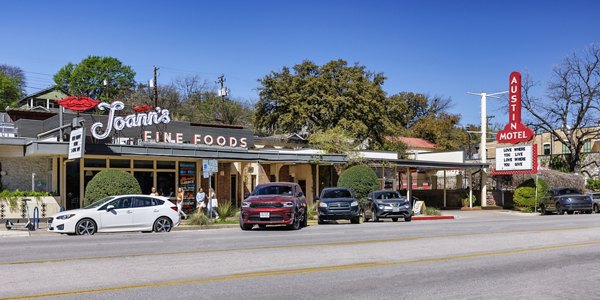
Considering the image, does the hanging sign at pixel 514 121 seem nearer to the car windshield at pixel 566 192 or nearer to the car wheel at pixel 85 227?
the car windshield at pixel 566 192

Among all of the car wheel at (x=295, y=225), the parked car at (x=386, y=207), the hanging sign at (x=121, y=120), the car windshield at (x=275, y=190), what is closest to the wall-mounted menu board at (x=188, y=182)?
the hanging sign at (x=121, y=120)

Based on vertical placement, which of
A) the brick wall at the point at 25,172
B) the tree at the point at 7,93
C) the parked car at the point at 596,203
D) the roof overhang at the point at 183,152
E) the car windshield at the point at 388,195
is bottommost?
the parked car at the point at 596,203

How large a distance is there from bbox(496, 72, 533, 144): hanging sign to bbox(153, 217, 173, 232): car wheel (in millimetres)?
29314

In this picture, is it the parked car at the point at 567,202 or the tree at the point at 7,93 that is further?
the tree at the point at 7,93

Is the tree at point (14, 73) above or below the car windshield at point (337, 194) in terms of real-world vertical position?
above

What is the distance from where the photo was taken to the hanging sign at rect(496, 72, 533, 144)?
4362cm

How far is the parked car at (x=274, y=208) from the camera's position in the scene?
21.3 metres

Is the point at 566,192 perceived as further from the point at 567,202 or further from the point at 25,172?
the point at 25,172

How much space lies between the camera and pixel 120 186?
1009 inches

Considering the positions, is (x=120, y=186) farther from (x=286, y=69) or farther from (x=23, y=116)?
(x=286, y=69)

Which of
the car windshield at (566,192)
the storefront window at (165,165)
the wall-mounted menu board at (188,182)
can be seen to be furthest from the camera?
the car windshield at (566,192)

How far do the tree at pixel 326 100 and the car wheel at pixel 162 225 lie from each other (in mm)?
33972

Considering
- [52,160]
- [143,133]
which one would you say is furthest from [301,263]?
[143,133]

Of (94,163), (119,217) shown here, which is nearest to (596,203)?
(94,163)
